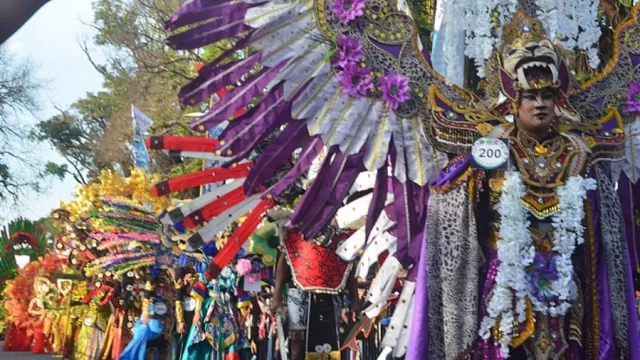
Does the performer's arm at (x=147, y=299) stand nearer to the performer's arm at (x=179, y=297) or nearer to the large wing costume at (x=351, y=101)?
the performer's arm at (x=179, y=297)

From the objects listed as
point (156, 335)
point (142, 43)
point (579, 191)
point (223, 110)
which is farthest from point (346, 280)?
point (142, 43)

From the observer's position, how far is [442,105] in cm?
486

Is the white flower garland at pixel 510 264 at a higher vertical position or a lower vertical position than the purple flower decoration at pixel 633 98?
lower

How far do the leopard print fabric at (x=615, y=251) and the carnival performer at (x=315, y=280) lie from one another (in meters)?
2.58

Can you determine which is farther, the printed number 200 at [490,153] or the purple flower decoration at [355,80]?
the purple flower decoration at [355,80]

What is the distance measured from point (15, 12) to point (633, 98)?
4.38 metres

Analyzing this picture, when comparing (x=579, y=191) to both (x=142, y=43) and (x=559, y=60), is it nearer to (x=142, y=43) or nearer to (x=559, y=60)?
(x=559, y=60)

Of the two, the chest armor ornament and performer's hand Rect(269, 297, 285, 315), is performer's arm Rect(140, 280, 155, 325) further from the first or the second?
the chest armor ornament

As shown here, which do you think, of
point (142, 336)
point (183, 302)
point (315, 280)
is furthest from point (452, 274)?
point (142, 336)

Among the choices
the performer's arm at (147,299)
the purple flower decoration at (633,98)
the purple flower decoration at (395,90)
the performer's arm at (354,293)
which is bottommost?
the performer's arm at (354,293)

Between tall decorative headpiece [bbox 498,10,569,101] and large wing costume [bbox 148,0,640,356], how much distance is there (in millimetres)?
24

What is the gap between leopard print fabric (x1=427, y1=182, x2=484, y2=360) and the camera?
14.6ft

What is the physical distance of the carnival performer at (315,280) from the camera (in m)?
6.93

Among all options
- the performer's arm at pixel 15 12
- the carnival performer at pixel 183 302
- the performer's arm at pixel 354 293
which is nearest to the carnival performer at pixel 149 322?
the carnival performer at pixel 183 302
